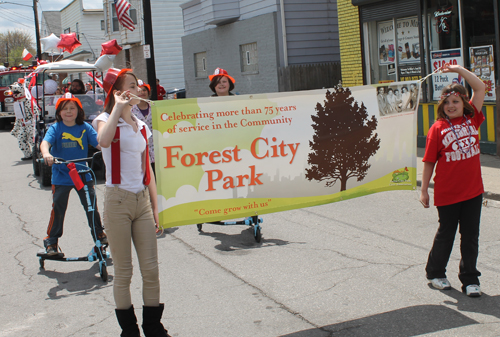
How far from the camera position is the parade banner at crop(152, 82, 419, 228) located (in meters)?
4.60

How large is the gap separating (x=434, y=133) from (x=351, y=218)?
324cm

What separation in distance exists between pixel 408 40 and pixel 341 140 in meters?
9.73

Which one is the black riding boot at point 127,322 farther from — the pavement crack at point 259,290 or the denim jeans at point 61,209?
the denim jeans at point 61,209

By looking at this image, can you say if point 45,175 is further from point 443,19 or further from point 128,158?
point 443,19

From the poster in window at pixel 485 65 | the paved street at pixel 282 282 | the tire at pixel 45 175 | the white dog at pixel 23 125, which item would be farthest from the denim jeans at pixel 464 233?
the white dog at pixel 23 125

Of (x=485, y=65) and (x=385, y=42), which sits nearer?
(x=485, y=65)

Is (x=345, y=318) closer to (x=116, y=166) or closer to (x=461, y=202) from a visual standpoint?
(x=461, y=202)

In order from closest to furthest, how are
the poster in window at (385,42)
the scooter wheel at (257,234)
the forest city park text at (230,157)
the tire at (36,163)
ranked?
the forest city park text at (230,157) → the scooter wheel at (257,234) → the tire at (36,163) → the poster in window at (385,42)

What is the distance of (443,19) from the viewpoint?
12.8 metres

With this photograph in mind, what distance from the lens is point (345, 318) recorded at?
448 centimetres

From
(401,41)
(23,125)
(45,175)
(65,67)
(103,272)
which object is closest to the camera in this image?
(103,272)

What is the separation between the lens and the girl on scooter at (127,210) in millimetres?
3965

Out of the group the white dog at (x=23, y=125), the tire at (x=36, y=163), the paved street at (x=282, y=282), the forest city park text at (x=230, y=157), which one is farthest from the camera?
the white dog at (x=23, y=125)

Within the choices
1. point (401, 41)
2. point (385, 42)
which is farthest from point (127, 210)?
point (385, 42)
